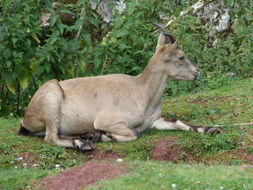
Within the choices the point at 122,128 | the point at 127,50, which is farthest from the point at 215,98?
the point at 122,128

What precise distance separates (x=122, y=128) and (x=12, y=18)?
323 cm

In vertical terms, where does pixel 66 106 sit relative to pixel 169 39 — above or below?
below

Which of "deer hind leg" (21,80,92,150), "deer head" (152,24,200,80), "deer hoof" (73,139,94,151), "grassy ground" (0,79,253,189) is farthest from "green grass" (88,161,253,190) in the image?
"deer head" (152,24,200,80)

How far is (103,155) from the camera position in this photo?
929 centimetres

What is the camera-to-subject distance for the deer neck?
1046 cm

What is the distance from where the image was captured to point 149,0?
534 inches

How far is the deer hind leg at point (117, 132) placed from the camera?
9.84 metres

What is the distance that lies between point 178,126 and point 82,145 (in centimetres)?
182

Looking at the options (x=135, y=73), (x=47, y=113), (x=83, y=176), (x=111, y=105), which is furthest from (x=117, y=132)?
(x=135, y=73)

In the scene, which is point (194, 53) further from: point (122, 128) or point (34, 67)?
point (122, 128)

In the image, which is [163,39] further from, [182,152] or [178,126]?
[182,152]

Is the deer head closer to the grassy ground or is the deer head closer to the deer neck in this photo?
the deer neck

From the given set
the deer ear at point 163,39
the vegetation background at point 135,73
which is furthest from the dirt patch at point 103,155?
the deer ear at point 163,39

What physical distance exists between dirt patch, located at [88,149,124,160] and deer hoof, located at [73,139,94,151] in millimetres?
98
